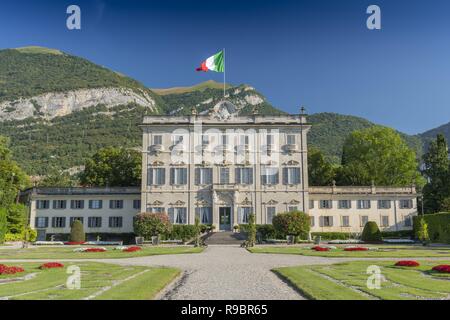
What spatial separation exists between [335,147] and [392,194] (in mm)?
53533

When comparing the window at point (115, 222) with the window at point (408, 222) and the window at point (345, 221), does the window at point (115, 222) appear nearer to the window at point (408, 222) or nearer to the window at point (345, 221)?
the window at point (345, 221)

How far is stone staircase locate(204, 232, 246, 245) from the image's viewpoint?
40.3 meters

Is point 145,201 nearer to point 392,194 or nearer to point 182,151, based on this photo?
point 182,151

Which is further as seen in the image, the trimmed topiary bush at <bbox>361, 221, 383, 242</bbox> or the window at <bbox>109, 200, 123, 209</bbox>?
the window at <bbox>109, 200, 123, 209</bbox>

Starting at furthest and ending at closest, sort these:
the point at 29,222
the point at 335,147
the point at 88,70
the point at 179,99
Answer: the point at 179,99 < the point at 88,70 < the point at 335,147 < the point at 29,222

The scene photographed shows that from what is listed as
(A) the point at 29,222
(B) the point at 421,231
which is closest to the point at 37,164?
(A) the point at 29,222

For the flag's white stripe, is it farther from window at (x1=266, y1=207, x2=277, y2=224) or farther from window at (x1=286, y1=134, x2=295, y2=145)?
window at (x1=266, y1=207, x2=277, y2=224)

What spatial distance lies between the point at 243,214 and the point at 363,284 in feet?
115

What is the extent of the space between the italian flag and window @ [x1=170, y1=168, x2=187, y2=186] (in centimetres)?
→ 1118

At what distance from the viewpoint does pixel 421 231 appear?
39031 mm

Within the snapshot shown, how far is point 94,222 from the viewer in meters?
49.4

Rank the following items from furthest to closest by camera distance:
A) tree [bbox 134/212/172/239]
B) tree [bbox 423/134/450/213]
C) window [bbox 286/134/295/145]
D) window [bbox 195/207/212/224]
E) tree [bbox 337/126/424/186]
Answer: tree [bbox 337/126/424/186] < tree [bbox 423/134/450/213] < window [bbox 286/134/295/145] < window [bbox 195/207/212/224] < tree [bbox 134/212/172/239]

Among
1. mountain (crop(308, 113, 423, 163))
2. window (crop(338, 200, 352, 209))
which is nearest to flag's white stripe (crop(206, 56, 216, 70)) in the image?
window (crop(338, 200, 352, 209))
